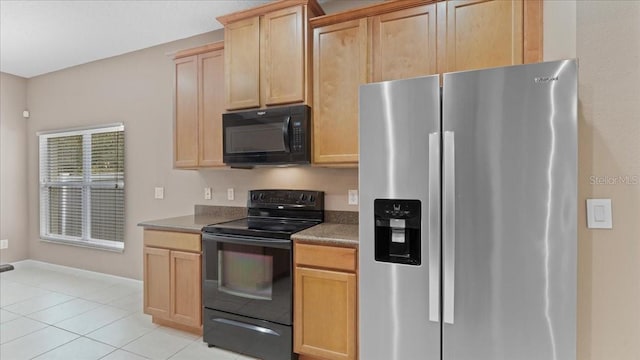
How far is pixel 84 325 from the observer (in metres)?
2.75

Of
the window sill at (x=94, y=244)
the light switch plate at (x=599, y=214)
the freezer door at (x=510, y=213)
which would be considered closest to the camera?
the freezer door at (x=510, y=213)

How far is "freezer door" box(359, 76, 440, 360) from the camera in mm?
1464

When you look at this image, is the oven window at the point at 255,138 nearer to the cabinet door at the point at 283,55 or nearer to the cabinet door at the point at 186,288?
the cabinet door at the point at 283,55

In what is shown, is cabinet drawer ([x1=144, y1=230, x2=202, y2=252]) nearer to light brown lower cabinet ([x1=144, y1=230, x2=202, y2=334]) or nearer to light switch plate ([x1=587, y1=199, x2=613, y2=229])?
light brown lower cabinet ([x1=144, y1=230, x2=202, y2=334])

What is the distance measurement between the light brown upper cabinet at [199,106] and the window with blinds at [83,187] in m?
1.35

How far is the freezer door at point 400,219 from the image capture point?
4.80ft

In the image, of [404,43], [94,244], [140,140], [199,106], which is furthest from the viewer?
[94,244]

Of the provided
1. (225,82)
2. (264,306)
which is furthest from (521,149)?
(225,82)

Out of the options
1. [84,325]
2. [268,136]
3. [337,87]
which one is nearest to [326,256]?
[268,136]

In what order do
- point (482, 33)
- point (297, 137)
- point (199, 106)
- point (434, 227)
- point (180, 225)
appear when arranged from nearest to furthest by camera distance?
point (434, 227) → point (482, 33) → point (297, 137) → point (180, 225) → point (199, 106)

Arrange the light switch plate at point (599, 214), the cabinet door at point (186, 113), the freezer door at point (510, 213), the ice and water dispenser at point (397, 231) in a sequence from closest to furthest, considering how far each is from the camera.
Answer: the freezer door at point (510, 213) < the light switch plate at point (599, 214) < the ice and water dispenser at point (397, 231) < the cabinet door at point (186, 113)

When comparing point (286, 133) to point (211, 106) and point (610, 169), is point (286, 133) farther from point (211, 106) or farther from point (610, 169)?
point (610, 169)

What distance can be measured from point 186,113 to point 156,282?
150 centimetres

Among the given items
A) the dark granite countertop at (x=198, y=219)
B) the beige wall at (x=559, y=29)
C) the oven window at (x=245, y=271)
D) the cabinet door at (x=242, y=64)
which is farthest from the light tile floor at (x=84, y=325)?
the beige wall at (x=559, y=29)
